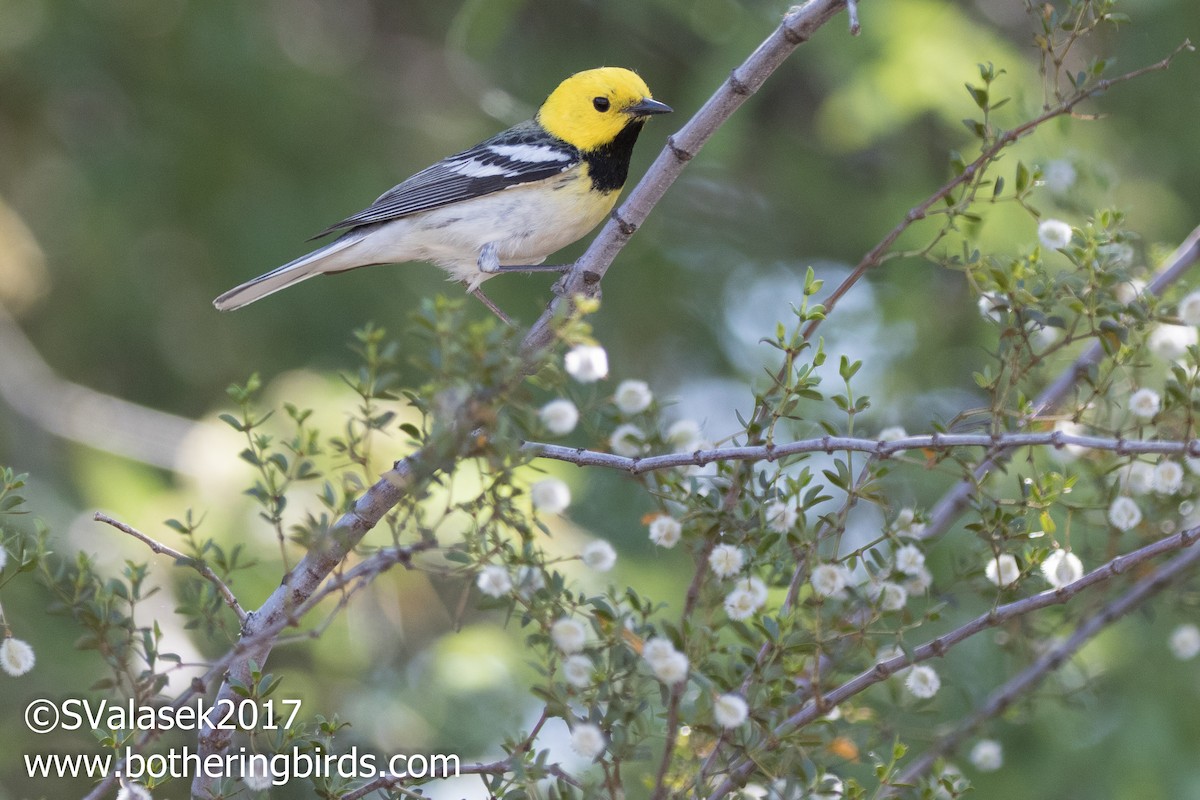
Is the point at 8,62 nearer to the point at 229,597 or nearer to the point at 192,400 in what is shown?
the point at 192,400

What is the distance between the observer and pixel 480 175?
3.97 meters

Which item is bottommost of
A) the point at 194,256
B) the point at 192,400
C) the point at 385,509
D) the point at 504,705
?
the point at 385,509

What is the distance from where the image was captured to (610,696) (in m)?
1.81

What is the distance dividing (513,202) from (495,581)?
223cm

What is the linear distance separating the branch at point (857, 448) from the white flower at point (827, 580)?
0.63ft

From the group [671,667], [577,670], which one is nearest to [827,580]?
[671,667]

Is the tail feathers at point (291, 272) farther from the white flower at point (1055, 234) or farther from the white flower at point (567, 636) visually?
the white flower at point (1055, 234)

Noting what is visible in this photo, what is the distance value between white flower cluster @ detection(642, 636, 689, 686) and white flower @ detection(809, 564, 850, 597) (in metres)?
0.28

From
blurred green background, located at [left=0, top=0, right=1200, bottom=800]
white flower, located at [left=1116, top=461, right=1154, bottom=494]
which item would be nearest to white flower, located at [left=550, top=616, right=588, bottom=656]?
white flower, located at [left=1116, top=461, right=1154, bottom=494]

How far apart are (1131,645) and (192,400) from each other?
17.5 ft

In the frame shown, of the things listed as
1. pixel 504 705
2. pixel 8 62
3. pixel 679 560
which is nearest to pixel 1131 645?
pixel 679 560

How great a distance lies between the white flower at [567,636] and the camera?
175 cm

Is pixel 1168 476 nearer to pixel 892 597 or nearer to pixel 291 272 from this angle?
pixel 892 597

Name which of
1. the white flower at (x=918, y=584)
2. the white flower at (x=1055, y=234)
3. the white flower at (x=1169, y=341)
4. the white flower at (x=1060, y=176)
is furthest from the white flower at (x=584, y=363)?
the white flower at (x=1060, y=176)
